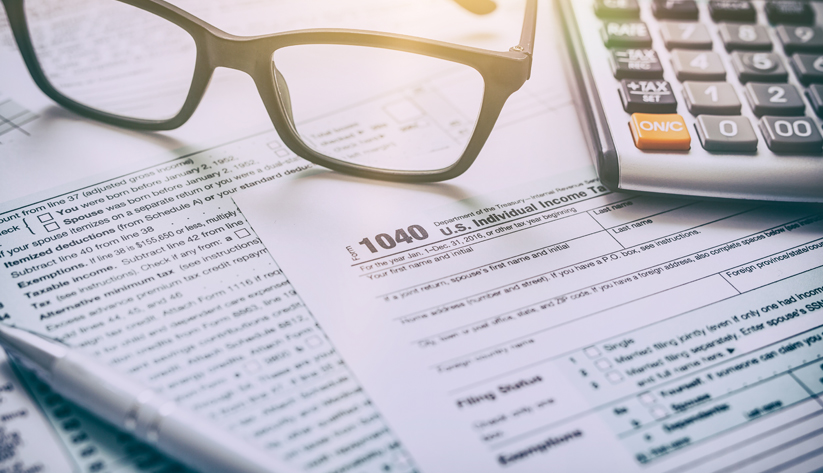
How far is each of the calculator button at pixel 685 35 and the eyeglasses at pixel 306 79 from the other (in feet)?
0.38

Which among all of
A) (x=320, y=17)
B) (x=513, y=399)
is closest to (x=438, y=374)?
(x=513, y=399)

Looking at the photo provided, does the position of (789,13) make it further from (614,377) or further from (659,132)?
(614,377)

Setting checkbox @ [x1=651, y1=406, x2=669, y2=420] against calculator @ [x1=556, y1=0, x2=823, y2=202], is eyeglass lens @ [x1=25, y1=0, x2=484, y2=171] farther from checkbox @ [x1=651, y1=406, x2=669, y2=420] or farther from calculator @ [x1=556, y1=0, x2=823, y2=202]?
checkbox @ [x1=651, y1=406, x2=669, y2=420]

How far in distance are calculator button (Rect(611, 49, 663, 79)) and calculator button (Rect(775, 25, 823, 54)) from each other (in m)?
0.11

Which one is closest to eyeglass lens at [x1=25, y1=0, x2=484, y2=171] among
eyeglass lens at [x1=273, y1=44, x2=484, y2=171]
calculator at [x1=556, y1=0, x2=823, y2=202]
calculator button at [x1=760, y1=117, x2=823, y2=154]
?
eyeglass lens at [x1=273, y1=44, x2=484, y2=171]

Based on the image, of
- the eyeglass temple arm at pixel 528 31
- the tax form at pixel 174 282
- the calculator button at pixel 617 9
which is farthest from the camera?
the calculator button at pixel 617 9

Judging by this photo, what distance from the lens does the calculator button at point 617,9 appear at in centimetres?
50

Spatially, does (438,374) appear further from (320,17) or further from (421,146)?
(320,17)

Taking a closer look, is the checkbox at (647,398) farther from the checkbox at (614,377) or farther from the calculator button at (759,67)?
the calculator button at (759,67)

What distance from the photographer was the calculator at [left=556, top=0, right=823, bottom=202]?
15.7 inches

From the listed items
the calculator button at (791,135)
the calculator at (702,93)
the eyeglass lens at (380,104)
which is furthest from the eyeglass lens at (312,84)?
the calculator button at (791,135)

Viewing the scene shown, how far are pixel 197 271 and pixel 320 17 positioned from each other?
321 mm

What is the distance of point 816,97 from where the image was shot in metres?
0.44

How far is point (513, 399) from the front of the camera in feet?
1.00
